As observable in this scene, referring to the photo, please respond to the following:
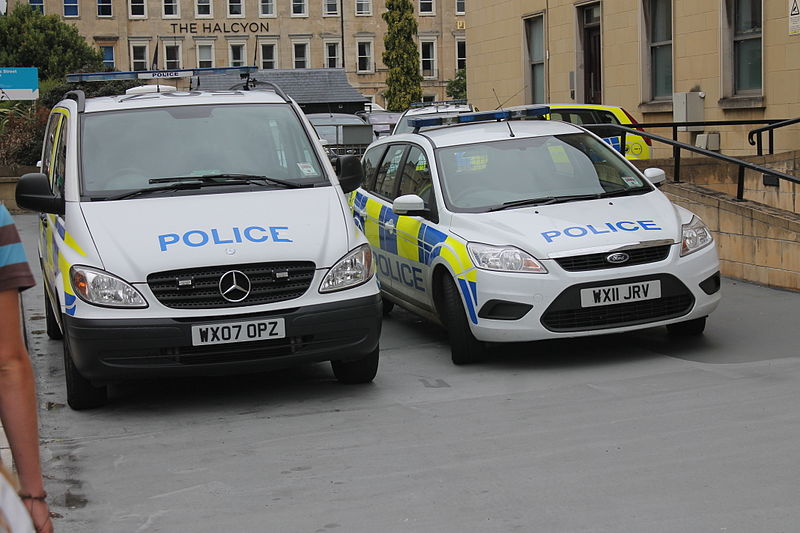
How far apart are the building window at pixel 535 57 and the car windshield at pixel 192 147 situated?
1896 centimetres

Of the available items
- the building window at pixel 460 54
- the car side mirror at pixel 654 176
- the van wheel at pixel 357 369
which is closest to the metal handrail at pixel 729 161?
the car side mirror at pixel 654 176

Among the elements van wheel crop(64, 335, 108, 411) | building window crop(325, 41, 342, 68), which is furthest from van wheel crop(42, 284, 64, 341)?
building window crop(325, 41, 342, 68)

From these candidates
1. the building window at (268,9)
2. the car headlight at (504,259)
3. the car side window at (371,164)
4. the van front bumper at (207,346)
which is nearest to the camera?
the van front bumper at (207,346)

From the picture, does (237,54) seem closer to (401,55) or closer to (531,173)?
(401,55)

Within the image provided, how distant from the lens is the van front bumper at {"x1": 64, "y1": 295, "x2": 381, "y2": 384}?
7.01 metres

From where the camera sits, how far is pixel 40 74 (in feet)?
218

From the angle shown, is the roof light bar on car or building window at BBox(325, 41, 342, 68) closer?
the roof light bar on car

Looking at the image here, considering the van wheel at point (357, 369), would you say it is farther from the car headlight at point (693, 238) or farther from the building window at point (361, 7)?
the building window at point (361, 7)

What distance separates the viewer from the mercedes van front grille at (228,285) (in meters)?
7.07

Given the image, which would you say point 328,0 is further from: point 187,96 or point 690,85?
point 187,96

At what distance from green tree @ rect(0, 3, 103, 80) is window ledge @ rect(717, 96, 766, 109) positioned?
4996 centimetres

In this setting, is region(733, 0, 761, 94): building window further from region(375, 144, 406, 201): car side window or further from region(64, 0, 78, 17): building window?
region(64, 0, 78, 17): building window

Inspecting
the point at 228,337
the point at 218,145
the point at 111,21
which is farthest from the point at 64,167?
the point at 111,21

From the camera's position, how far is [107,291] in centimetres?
705
